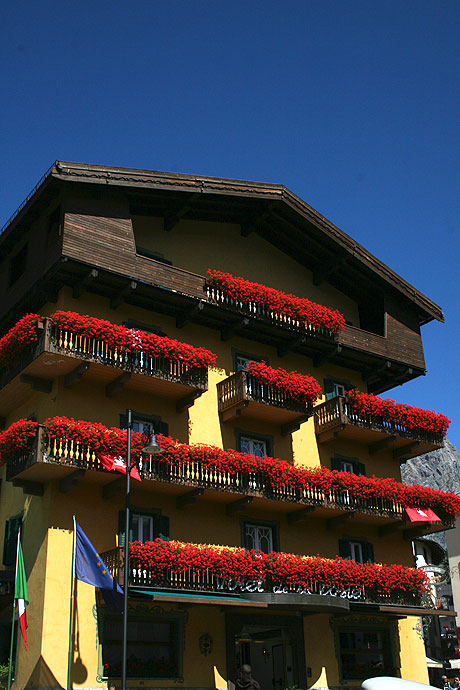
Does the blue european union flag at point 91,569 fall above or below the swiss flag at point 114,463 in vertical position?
below

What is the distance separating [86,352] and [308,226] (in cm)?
1235

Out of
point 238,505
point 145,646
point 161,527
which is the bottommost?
point 145,646

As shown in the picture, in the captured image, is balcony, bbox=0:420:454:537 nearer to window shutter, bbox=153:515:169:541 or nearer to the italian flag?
window shutter, bbox=153:515:169:541

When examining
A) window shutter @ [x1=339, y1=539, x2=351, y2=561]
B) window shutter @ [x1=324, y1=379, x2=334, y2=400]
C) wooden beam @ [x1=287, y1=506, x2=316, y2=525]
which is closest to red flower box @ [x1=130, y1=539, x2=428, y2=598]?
window shutter @ [x1=339, y1=539, x2=351, y2=561]

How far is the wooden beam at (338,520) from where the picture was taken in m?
29.8

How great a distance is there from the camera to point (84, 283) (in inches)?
1064

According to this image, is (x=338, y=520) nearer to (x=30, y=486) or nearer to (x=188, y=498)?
(x=188, y=498)

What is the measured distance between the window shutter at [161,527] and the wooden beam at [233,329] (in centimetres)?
754

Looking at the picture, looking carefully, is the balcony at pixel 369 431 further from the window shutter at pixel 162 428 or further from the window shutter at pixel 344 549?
the window shutter at pixel 162 428

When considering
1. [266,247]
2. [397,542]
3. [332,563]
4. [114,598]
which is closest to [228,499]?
[332,563]

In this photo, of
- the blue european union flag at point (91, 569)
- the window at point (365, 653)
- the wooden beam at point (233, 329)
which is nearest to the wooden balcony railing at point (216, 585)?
the blue european union flag at point (91, 569)

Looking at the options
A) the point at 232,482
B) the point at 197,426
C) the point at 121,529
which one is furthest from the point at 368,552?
the point at 121,529

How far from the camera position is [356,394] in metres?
31.8

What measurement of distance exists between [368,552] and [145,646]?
407 inches
